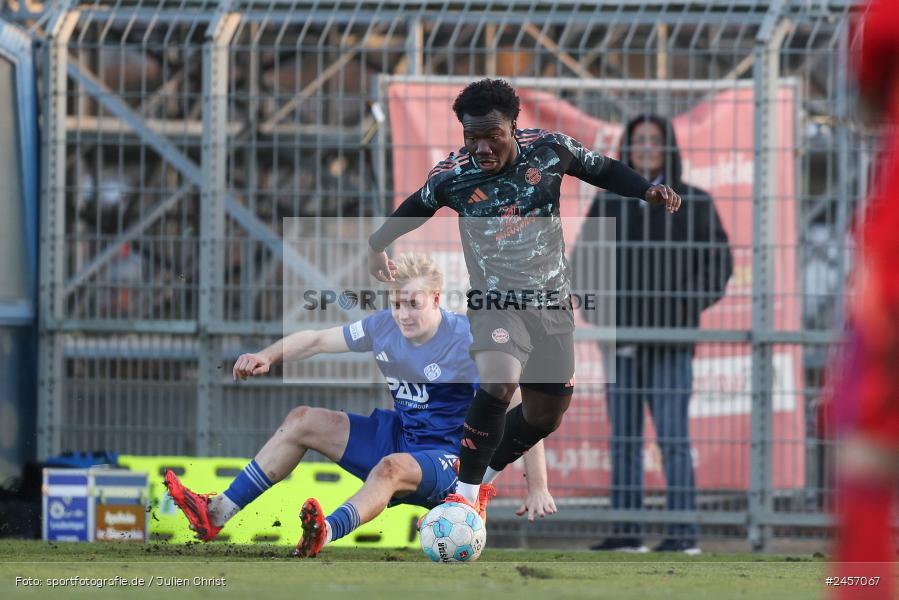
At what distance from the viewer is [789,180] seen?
8867 mm

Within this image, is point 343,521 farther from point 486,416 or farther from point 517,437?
point 517,437

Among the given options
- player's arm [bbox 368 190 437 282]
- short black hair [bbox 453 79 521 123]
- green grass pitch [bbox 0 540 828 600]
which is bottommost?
green grass pitch [bbox 0 540 828 600]

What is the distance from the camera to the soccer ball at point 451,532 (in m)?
5.87

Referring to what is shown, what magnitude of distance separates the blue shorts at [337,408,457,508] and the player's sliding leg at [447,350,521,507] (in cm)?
32

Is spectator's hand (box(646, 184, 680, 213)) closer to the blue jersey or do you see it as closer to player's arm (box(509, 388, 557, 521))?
player's arm (box(509, 388, 557, 521))

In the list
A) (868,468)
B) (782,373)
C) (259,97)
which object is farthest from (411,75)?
(868,468)

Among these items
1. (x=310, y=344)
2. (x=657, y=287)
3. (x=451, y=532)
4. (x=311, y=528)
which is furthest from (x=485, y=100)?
(x=657, y=287)

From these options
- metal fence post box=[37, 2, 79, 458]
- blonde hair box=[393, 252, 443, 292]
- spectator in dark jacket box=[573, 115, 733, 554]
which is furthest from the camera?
metal fence post box=[37, 2, 79, 458]

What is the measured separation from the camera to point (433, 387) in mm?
6645

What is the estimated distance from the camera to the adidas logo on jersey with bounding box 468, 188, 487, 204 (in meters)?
6.23

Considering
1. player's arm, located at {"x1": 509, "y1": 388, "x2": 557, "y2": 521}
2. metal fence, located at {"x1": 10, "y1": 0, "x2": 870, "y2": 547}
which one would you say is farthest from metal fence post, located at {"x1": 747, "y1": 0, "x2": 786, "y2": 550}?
player's arm, located at {"x1": 509, "y1": 388, "x2": 557, "y2": 521}

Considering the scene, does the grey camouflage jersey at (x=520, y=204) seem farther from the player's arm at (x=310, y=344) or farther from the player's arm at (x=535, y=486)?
the player's arm at (x=310, y=344)

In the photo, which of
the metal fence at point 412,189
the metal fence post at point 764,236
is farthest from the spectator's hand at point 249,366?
the metal fence post at point 764,236

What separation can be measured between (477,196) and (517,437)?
3.56 feet
